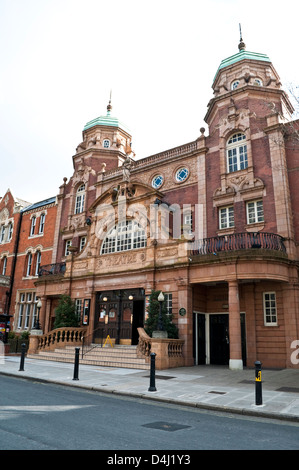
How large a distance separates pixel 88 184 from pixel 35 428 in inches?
1010

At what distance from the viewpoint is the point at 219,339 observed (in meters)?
19.6

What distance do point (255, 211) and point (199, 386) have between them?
1170 centimetres

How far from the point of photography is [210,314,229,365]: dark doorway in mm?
19188

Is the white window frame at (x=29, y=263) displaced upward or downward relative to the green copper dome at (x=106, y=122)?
Answer: downward

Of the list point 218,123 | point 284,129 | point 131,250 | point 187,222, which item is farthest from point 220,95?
point 131,250

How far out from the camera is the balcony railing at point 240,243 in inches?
687

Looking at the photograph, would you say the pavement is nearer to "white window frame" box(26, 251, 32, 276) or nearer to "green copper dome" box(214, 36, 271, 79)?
"white window frame" box(26, 251, 32, 276)

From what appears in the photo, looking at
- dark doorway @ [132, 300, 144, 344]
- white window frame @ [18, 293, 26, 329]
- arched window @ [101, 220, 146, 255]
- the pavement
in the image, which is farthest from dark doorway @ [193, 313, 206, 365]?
white window frame @ [18, 293, 26, 329]

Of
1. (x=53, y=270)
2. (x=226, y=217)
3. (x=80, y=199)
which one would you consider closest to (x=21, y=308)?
(x=53, y=270)

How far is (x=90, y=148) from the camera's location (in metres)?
31.2

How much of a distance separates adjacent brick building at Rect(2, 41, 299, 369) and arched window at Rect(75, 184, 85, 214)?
375 cm

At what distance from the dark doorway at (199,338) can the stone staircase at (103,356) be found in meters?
3.40

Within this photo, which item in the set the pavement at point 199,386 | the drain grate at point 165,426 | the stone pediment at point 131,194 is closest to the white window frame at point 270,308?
the pavement at point 199,386

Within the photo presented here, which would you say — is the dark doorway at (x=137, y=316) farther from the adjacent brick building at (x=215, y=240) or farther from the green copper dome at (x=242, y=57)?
the green copper dome at (x=242, y=57)
